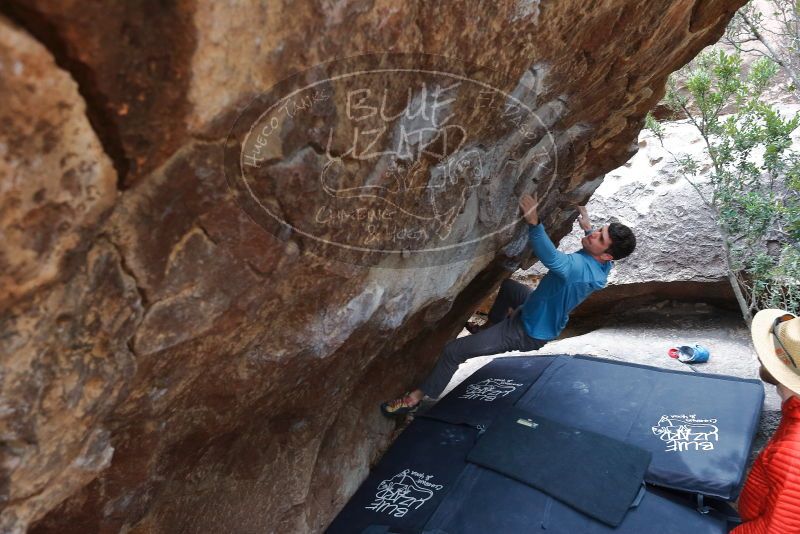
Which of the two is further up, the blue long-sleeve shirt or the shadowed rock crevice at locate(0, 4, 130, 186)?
the shadowed rock crevice at locate(0, 4, 130, 186)

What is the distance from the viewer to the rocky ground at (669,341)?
17.7ft

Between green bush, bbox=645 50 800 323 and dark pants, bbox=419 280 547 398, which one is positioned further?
green bush, bbox=645 50 800 323

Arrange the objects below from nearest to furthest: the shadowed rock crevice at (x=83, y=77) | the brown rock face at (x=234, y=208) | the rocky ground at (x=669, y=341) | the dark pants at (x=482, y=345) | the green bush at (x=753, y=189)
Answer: the shadowed rock crevice at (x=83, y=77), the brown rock face at (x=234, y=208), the dark pants at (x=482, y=345), the rocky ground at (x=669, y=341), the green bush at (x=753, y=189)

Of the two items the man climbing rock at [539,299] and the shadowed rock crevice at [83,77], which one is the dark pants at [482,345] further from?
the shadowed rock crevice at [83,77]

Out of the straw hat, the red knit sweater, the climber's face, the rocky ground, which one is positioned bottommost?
the rocky ground

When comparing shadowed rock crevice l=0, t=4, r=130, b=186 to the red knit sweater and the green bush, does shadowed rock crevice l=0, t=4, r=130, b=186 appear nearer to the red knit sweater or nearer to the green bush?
the red knit sweater

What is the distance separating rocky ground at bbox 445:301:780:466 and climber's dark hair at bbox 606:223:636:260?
1.90m

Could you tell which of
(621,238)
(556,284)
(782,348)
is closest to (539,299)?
(556,284)

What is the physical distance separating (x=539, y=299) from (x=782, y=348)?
5.02 feet

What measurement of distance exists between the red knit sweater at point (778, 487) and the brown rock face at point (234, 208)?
6.07 feet

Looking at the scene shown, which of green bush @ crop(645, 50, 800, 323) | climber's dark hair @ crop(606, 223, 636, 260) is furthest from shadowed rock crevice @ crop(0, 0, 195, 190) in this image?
green bush @ crop(645, 50, 800, 323)

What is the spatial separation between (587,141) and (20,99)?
349 cm

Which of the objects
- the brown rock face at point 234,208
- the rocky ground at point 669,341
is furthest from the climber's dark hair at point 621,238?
the rocky ground at point 669,341

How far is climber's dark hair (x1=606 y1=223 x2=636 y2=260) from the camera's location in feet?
12.2
